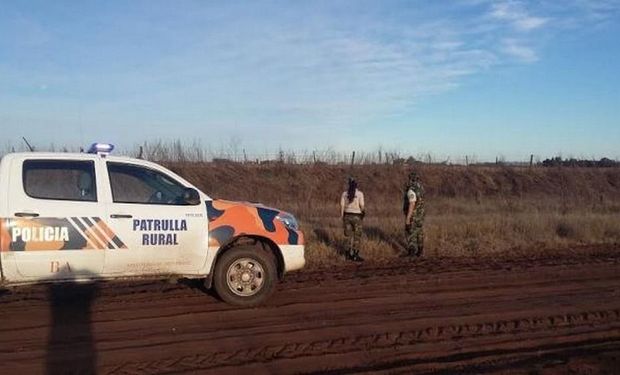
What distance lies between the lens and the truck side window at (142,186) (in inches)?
335

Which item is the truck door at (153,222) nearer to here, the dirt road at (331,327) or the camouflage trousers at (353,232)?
the dirt road at (331,327)

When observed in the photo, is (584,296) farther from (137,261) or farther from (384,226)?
(384,226)

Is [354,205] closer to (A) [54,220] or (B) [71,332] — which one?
(A) [54,220]

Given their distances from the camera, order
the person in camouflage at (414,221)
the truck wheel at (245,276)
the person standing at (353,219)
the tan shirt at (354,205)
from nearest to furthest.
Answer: the truck wheel at (245,276) < the person standing at (353,219) < the tan shirt at (354,205) < the person in camouflage at (414,221)

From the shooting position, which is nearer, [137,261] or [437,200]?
[137,261]

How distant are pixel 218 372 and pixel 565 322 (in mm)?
4175

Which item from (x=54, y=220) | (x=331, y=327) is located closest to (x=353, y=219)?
(x=331, y=327)

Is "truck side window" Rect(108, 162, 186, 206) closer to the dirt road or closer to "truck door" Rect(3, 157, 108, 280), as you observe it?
"truck door" Rect(3, 157, 108, 280)

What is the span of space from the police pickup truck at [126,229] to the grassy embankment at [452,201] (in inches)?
167

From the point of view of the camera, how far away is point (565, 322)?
810cm

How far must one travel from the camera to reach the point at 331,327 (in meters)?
7.79

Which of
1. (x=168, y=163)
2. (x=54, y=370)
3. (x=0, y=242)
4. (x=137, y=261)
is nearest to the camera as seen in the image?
(x=54, y=370)

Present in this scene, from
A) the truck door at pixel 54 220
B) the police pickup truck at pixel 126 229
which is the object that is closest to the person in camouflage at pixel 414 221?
the police pickup truck at pixel 126 229

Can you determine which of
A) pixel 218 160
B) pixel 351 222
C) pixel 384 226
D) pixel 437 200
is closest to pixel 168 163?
pixel 218 160
